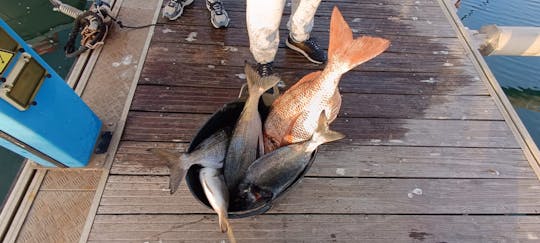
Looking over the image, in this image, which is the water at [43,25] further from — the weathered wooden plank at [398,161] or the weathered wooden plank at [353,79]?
the weathered wooden plank at [398,161]

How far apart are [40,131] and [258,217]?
3.96 ft

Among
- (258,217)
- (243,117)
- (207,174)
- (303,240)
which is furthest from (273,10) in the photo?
(303,240)

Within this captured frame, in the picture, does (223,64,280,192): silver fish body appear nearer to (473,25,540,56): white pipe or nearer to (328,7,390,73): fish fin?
(328,7,390,73): fish fin

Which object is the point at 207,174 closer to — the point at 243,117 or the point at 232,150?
the point at 232,150

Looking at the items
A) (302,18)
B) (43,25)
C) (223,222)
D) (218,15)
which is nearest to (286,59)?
(302,18)

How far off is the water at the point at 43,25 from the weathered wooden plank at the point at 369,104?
1.97m

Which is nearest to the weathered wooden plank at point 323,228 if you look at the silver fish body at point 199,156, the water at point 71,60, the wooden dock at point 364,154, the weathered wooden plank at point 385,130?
the wooden dock at point 364,154

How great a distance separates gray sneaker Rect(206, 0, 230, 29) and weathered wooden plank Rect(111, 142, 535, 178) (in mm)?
1338

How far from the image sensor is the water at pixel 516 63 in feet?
13.8

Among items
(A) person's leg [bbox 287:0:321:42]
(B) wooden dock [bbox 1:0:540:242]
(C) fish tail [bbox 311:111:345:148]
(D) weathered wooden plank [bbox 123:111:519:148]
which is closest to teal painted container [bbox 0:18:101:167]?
(B) wooden dock [bbox 1:0:540:242]

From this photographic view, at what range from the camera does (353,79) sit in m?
2.63

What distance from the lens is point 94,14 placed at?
2641 mm

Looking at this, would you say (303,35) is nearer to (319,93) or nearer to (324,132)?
(319,93)

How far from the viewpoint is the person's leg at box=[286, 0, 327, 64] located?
2.48 m
